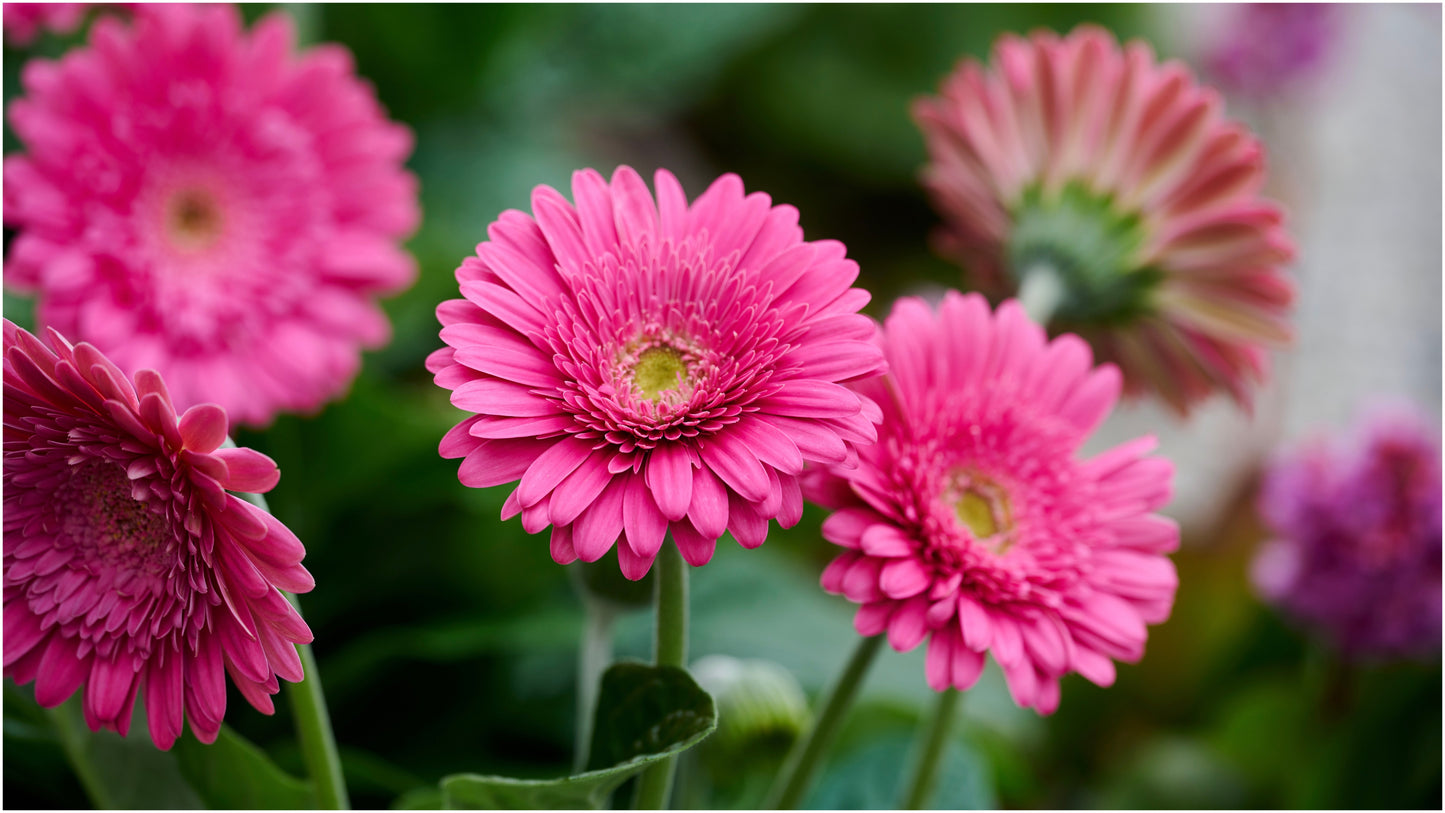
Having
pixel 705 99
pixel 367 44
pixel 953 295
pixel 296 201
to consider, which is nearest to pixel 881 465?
pixel 953 295

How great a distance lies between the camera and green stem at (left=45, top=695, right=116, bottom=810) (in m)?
0.26

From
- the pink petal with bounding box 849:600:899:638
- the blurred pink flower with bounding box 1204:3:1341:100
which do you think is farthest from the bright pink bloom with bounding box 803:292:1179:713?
the blurred pink flower with bounding box 1204:3:1341:100

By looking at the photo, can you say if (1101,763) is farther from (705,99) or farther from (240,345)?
(705,99)

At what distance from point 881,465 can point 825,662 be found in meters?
0.25

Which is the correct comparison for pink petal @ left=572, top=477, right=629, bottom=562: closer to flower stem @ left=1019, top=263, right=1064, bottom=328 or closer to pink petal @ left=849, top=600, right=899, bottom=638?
pink petal @ left=849, top=600, right=899, bottom=638

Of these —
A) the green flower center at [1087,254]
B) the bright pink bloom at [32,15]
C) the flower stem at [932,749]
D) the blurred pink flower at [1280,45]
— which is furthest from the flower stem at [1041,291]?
the blurred pink flower at [1280,45]

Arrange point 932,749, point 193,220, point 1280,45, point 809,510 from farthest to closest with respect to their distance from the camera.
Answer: point 1280,45 → point 809,510 → point 193,220 → point 932,749

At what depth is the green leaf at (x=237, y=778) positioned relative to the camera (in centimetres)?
27

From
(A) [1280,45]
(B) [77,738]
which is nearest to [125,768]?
(B) [77,738]

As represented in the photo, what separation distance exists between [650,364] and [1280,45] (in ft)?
2.95

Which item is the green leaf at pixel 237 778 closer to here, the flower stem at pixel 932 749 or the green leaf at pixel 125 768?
the green leaf at pixel 125 768

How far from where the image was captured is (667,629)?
0.75 feet

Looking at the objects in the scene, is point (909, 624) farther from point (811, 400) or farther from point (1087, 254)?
point (1087, 254)

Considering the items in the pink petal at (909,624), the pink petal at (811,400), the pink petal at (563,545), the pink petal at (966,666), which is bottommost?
the pink petal at (966,666)
